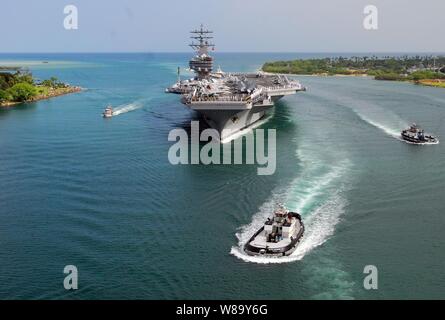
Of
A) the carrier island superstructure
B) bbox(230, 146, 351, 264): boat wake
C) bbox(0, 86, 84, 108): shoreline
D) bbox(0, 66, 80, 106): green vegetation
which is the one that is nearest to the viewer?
bbox(230, 146, 351, 264): boat wake

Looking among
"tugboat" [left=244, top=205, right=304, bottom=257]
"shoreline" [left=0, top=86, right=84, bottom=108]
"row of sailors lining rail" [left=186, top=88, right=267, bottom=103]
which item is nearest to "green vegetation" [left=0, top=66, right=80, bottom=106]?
"shoreline" [left=0, top=86, right=84, bottom=108]

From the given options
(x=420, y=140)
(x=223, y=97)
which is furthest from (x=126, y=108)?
(x=420, y=140)

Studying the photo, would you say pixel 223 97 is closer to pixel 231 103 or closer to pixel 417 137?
pixel 231 103

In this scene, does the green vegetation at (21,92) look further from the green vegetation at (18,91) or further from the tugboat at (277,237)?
the tugboat at (277,237)

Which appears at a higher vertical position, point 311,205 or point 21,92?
point 21,92

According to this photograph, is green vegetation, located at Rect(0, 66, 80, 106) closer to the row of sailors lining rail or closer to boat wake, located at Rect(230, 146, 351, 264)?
the row of sailors lining rail

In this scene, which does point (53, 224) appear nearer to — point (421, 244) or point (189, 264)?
point (189, 264)
